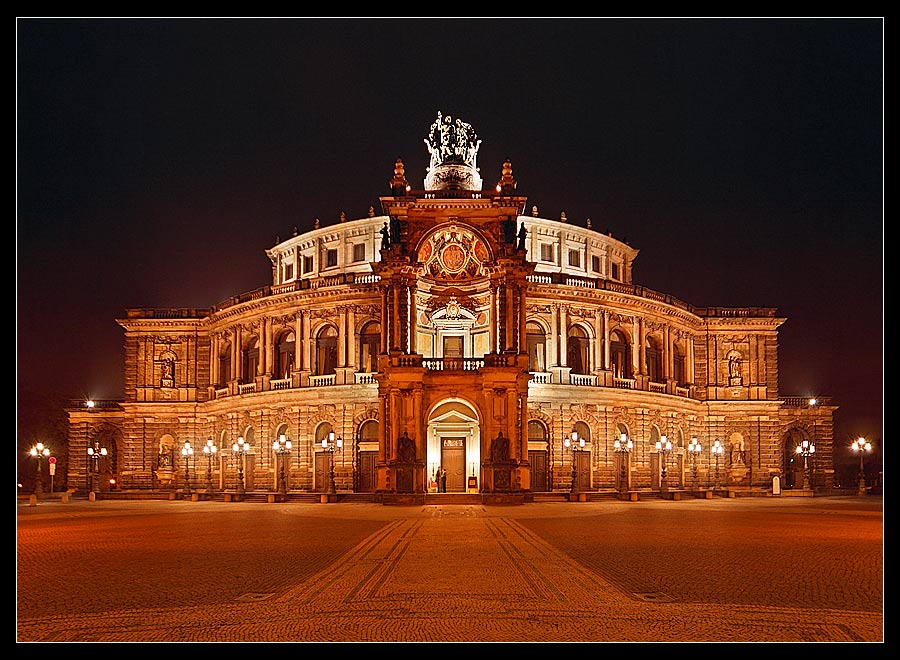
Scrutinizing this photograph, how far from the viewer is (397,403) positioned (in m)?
57.0

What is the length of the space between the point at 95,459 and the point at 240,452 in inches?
619

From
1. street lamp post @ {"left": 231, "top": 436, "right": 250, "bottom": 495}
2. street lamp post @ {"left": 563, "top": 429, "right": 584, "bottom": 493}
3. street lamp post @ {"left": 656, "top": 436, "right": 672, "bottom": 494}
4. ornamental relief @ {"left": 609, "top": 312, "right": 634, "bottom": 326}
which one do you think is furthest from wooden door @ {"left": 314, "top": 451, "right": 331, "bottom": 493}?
street lamp post @ {"left": 656, "top": 436, "right": 672, "bottom": 494}

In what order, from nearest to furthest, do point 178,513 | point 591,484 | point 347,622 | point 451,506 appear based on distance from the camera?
point 347,622 → point 178,513 → point 451,506 → point 591,484

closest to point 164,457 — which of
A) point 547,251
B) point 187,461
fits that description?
point 187,461

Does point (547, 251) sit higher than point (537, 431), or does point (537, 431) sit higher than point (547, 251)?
point (547, 251)

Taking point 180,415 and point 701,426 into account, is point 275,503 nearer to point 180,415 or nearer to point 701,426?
point 180,415

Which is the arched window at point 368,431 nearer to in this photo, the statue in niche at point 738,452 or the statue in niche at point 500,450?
the statue in niche at point 500,450

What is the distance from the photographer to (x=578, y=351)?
72.1 m

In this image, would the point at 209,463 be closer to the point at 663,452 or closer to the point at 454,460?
the point at 454,460

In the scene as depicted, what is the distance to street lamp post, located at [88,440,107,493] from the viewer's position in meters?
78.3

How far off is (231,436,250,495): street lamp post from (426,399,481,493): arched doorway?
14397mm

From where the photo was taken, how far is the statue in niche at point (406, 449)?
5569 cm

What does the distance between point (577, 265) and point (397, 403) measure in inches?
1166

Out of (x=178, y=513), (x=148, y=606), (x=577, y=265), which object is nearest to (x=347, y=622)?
(x=148, y=606)
